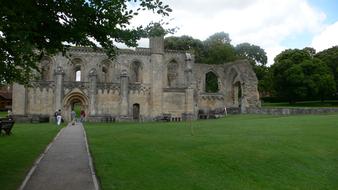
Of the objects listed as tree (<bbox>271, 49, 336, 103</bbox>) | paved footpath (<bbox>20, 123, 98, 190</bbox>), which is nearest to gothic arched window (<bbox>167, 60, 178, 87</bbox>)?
tree (<bbox>271, 49, 336, 103</bbox>)

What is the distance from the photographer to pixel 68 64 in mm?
45531

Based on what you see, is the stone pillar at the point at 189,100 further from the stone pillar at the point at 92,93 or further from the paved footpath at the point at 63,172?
the paved footpath at the point at 63,172

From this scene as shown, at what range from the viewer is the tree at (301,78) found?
5719 centimetres

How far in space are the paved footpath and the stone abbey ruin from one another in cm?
2680

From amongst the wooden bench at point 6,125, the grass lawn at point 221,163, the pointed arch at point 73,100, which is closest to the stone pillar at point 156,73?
the pointed arch at point 73,100

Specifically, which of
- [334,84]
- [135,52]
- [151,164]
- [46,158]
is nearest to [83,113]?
[135,52]

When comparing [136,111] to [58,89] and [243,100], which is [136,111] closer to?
[58,89]

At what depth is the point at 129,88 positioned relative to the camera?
1783 inches

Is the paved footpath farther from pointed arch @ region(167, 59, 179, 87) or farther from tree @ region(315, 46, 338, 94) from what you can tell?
tree @ region(315, 46, 338, 94)

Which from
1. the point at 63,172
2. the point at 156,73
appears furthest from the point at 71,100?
the point at 63,172

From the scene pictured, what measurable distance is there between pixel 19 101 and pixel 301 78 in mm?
38058

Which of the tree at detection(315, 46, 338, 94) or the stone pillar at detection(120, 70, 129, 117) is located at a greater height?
the tree at detection(315, 46, 338, 94)

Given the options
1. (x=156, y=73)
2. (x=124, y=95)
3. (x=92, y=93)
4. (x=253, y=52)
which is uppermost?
(x=253, y=52)

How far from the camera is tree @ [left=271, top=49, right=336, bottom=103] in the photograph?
57.2 m
